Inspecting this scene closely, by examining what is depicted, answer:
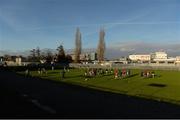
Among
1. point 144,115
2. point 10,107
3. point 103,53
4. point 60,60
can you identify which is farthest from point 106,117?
point 60,60

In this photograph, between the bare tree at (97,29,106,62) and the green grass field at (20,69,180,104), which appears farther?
the bare tree at (97,29,106,62)

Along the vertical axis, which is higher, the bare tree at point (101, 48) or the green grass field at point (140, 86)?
the bare tree at point (101, 48)

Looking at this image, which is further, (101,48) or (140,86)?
(101,48)

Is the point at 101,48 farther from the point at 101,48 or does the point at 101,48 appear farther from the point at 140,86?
the point at 140,86

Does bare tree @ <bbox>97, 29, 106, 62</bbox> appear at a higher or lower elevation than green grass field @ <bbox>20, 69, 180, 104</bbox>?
higher

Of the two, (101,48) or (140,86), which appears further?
(101,48)

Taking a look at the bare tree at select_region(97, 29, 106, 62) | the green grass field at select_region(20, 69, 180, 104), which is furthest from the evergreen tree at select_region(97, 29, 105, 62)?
the green grass field at select_region(20, 69, 180, 104)

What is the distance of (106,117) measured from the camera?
1284 centimetres

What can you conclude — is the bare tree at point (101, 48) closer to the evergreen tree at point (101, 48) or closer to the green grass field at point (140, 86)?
the evergreen tree at point (101, 48)

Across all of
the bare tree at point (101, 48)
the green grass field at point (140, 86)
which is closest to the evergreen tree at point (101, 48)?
the bare tree at point (101, 48)

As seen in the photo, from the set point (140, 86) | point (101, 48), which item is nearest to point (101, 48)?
point (101, 48)

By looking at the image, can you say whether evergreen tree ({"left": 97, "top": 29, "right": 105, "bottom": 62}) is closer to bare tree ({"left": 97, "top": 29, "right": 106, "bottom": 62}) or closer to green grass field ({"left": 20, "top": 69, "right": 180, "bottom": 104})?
bare tree ({"left": 97, "top": 29, "right": 106, "bottom": 62})

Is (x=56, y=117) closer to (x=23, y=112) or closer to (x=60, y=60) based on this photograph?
(x=23, y=112)

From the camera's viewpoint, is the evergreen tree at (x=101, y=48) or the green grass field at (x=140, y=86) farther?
the evergreen tree at (x=101, y=48)
